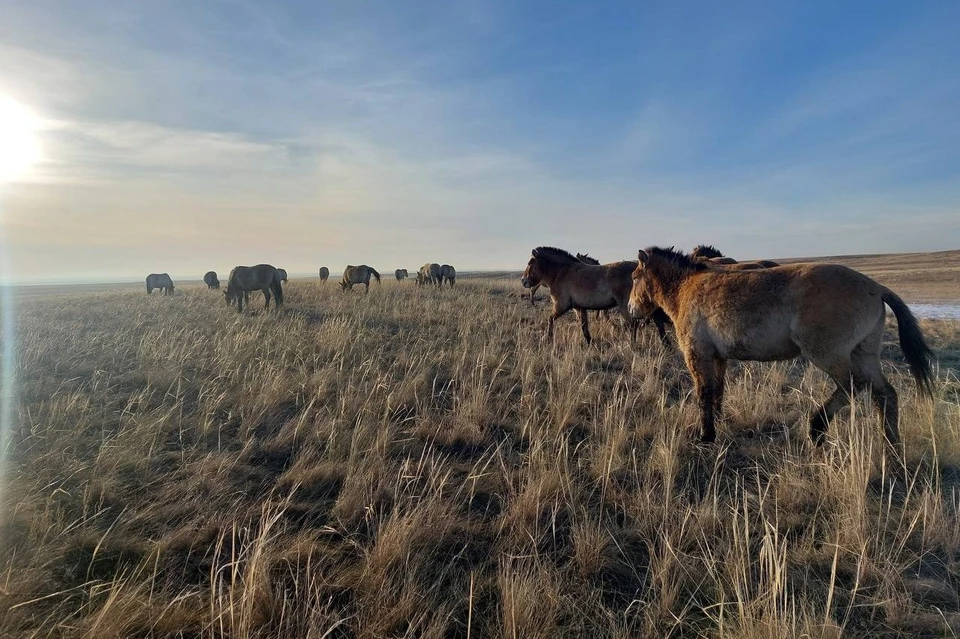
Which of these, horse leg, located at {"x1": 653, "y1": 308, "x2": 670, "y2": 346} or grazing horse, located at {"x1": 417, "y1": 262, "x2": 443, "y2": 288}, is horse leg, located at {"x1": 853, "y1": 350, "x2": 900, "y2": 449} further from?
grazing horse, located at {"x1": 417, "y1": 262, "x2": 443, "y2": 288}

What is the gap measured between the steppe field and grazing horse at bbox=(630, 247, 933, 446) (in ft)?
1.30

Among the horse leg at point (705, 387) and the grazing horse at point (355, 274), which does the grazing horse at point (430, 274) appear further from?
the horse leg at point (705, 387)

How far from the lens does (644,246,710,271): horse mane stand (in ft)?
18.8

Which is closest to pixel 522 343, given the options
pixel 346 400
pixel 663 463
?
pixel 346 400

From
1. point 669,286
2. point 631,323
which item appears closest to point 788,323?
point 669,286

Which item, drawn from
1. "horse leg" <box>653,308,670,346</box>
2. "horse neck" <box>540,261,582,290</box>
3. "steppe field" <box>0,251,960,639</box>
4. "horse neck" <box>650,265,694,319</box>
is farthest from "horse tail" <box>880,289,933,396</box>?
"horse neck" <box>540,261,582,290</box>

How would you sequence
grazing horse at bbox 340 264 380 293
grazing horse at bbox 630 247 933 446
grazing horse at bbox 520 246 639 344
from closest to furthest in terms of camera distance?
grazing horse at bbox 630 247 933 446 < grazing horse at bbox 520 246 639 344 < grazing horse at bbox 340 264 380 293

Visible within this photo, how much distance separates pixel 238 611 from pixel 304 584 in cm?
32

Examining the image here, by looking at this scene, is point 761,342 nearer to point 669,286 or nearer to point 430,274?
point 669,286

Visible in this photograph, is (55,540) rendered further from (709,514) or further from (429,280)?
(429,280)

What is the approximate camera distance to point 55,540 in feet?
8.76

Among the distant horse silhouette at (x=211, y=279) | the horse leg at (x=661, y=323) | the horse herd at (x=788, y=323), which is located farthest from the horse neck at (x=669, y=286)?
the distant horse silhouette at (x=211, y=279)

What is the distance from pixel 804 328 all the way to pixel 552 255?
8258 mm

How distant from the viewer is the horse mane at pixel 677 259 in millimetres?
5730
